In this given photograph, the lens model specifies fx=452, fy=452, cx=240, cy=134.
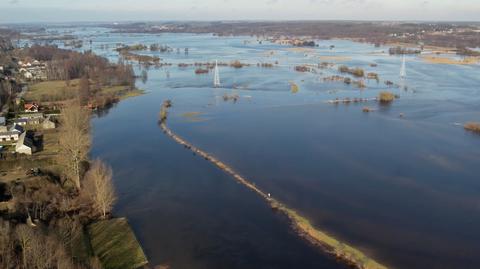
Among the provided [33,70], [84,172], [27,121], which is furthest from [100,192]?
[33,70]

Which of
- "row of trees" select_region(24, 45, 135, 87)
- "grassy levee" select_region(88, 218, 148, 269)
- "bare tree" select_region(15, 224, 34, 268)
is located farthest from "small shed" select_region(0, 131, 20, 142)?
"row of trees" select_region(24, 45, 135, 87)

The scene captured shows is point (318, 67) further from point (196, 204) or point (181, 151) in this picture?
point (196, 204)

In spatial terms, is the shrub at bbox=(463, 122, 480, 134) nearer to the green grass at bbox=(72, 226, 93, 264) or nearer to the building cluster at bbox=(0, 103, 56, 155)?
the green grass at bbox=(72, 226, 93, 264)

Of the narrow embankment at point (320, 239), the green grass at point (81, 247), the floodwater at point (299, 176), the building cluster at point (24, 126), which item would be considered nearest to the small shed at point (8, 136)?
the building cluster at point (24, 126)

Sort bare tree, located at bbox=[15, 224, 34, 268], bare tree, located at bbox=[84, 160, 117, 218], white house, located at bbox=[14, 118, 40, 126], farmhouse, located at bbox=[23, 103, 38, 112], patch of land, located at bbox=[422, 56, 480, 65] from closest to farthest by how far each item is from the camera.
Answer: bare tree, located at bbox=[15, 224, 34, 268]
bare tree, located at bbox=[84, 160, 117, 218]
white house, located at bbox=[14, 118, 40, 126]
farmhouse, located at bbox=[23, 103, 38, 112]
patch of land, located at bbox=[422, 56, 480, 65]

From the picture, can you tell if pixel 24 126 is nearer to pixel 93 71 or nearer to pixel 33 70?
pixel 93 71

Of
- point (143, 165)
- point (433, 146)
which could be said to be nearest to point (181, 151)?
point (143, 165)

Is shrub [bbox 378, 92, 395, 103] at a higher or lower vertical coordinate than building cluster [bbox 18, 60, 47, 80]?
lower
